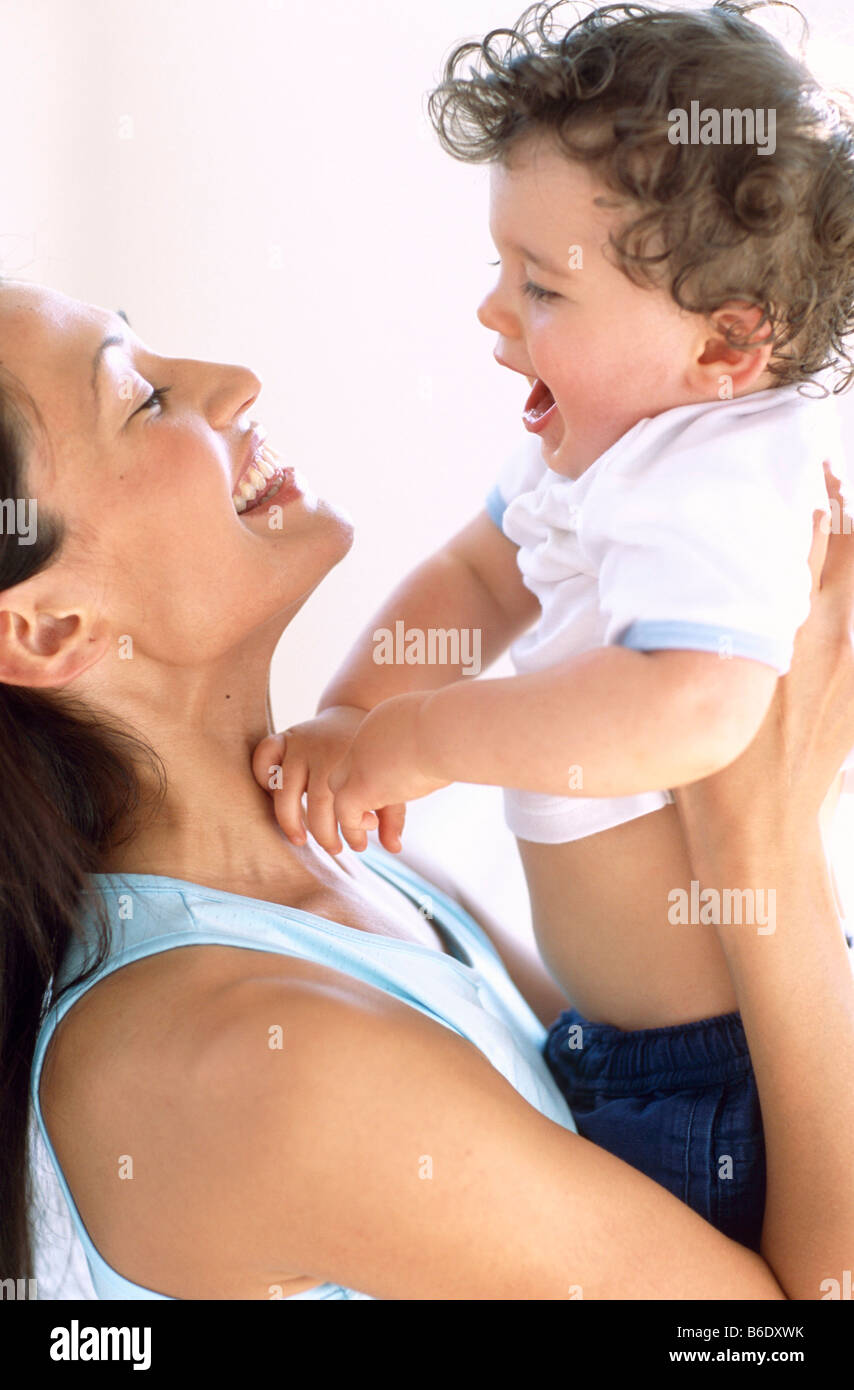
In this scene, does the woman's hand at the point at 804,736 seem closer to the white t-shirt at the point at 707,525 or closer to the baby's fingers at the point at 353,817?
the white t-shirt at the point at 707,525

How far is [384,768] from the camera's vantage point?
108 cm

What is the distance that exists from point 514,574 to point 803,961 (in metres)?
0.56

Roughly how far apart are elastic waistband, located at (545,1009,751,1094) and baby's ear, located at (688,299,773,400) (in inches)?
23.4

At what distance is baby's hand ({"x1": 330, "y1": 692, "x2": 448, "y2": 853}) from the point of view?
3.49 feet

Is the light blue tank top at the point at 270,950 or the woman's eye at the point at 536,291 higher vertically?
the woman's eye at the point at 536,291

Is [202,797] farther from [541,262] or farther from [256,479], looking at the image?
[541,262]

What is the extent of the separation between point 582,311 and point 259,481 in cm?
39

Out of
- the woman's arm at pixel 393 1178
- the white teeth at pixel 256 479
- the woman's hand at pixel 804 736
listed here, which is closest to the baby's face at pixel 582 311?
the woman's hand at pixel 804 736

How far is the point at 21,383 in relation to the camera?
3.75 ft

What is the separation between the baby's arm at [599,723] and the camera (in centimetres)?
92

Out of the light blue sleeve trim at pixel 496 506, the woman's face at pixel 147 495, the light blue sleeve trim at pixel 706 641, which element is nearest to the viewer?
the light blue sleeve trim at pixel 706 641

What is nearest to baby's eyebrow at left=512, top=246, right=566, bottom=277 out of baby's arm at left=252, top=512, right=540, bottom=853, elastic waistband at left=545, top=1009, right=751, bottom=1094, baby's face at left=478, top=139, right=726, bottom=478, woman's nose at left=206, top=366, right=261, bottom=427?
baby's face at left=478, top=139, right=726, bottom=478

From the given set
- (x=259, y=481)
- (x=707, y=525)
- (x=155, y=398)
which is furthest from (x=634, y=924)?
(x=155, y=398)

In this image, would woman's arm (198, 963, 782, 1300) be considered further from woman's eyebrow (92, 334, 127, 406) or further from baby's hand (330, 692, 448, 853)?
woman's eyebrow (92, 334, 127, 406)
